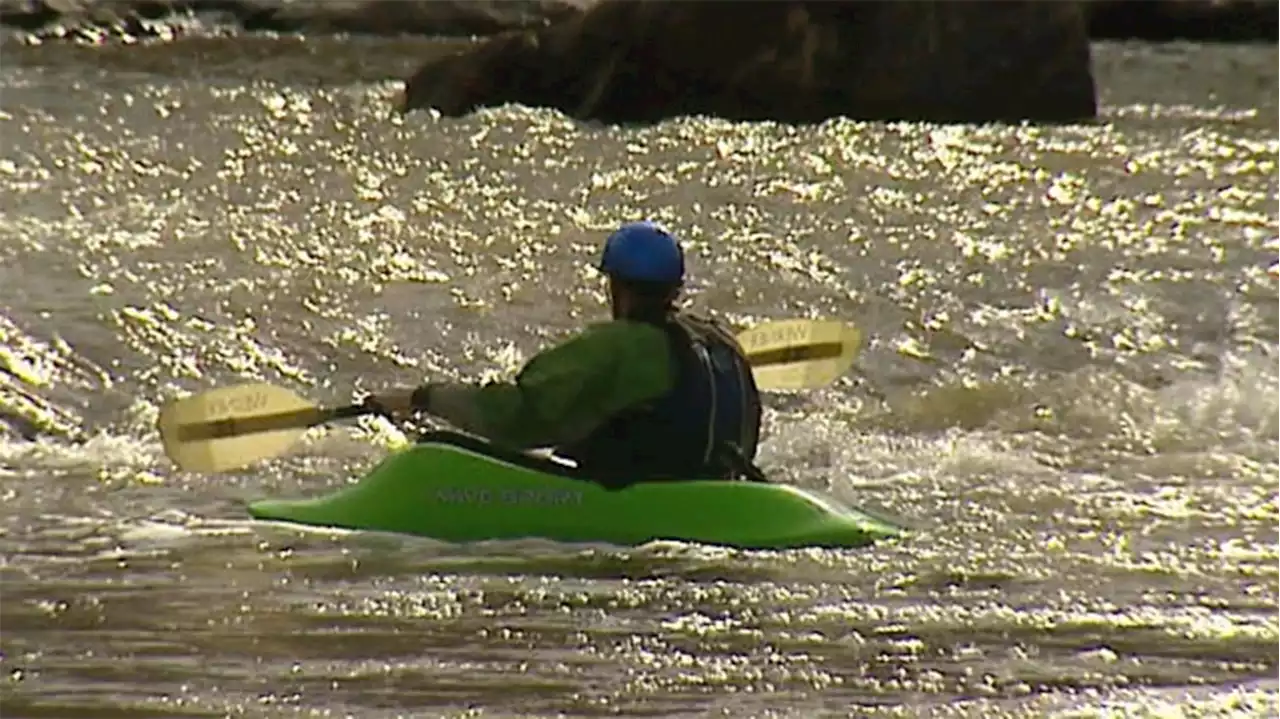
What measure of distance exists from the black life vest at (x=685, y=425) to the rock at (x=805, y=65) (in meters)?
9.73

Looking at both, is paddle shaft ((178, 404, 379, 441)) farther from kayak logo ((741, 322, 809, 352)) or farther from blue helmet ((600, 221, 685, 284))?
kayak logo ((741, 322, 809, 352))

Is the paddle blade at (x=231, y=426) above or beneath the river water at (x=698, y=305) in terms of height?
above

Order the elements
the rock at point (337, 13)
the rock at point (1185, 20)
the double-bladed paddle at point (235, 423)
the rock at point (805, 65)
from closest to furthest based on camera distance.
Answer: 1. the double-bladed paddle at point (235, 423)
2. the rock at point (805, 65)
3. the rock at point (337, 13)
4. the rock at point (1185, 20)

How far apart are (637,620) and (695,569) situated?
0.64 meters

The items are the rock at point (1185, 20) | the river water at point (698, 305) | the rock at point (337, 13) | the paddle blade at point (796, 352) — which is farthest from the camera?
the rock at point (1185, 20)

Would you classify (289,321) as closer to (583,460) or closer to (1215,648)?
(583,460)

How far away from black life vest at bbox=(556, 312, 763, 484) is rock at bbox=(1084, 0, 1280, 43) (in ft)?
56.1

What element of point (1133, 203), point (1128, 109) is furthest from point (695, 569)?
point (1128, 109)

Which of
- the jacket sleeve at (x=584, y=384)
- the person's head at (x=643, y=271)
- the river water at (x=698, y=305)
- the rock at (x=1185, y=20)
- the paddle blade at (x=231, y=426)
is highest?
the person's head at (x=643, y=271)

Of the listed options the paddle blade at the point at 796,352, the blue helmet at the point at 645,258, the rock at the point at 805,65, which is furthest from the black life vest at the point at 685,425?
the rock at the point at 805,65

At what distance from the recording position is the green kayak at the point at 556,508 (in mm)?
7355

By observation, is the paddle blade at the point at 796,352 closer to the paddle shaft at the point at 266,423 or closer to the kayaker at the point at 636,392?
the kayaker at the point at 636,392

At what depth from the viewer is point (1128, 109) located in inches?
731

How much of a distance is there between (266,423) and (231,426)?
112mm
